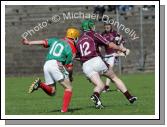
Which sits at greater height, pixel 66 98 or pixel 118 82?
pixel 118 82

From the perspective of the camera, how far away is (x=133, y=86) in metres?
25.6

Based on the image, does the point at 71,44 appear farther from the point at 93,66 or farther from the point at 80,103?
the point at 80,103

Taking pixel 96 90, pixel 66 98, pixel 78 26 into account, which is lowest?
pixel 66 98

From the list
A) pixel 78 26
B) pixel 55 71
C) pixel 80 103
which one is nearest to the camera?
pixel 55 71

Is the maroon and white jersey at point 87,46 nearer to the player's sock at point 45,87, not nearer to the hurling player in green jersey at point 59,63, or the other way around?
the hurling player in green jersey at point 59,63

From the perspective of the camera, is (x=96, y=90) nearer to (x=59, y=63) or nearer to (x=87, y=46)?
(x=87, y=46)

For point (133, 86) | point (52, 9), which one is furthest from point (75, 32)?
point (52, 9)

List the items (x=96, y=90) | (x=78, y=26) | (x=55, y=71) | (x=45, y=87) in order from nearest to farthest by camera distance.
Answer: (x=55, y=71) < (x=45, y=87) < (x=96, y=90) < (x=78, y=26)

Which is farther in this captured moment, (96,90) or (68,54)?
(96,90)

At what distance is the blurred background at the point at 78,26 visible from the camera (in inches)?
1444

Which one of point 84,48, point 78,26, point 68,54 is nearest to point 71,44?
point 68,54

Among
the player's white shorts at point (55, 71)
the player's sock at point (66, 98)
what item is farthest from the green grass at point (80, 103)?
the player's white shorts at point (55, 71)

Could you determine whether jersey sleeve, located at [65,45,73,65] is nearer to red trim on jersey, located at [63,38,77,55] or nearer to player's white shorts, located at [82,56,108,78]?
red trim on jersey, located at [63,38,77,55]

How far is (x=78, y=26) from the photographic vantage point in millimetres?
37125
